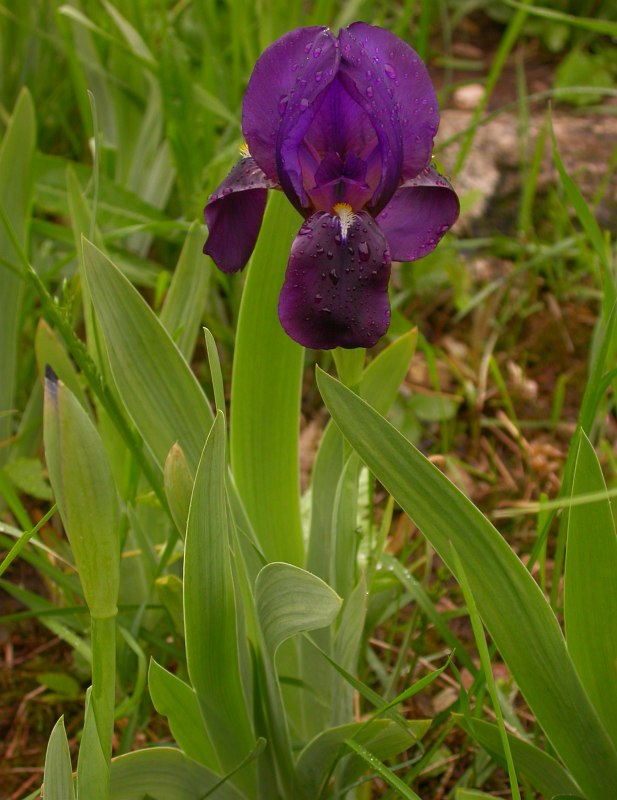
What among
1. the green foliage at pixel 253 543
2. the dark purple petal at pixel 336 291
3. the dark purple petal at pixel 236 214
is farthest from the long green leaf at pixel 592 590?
the dark purple petal at pixel 236 214

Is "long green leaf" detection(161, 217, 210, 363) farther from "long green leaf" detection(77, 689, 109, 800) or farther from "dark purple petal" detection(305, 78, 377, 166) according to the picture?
"long green leaf" detection(77, 689, 109, 800)

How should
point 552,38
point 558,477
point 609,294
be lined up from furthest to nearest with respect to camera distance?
point 552,38 < point 558,477 < point 609,294

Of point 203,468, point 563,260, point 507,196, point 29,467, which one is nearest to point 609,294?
point 203,468

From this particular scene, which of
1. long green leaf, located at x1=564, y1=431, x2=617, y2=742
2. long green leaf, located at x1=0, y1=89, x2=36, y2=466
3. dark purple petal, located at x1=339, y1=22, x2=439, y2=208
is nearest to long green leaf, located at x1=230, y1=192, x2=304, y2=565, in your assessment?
dark purple petal, located at x1=339, y1=22, x2=439, y2=208

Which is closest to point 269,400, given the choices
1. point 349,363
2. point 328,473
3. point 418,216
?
point 328,473

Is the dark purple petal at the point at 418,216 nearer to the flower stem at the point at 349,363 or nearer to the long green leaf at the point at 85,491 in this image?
the flower stem at the point at 349,363

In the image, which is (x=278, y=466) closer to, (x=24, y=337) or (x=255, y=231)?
(x=255, y=231)
